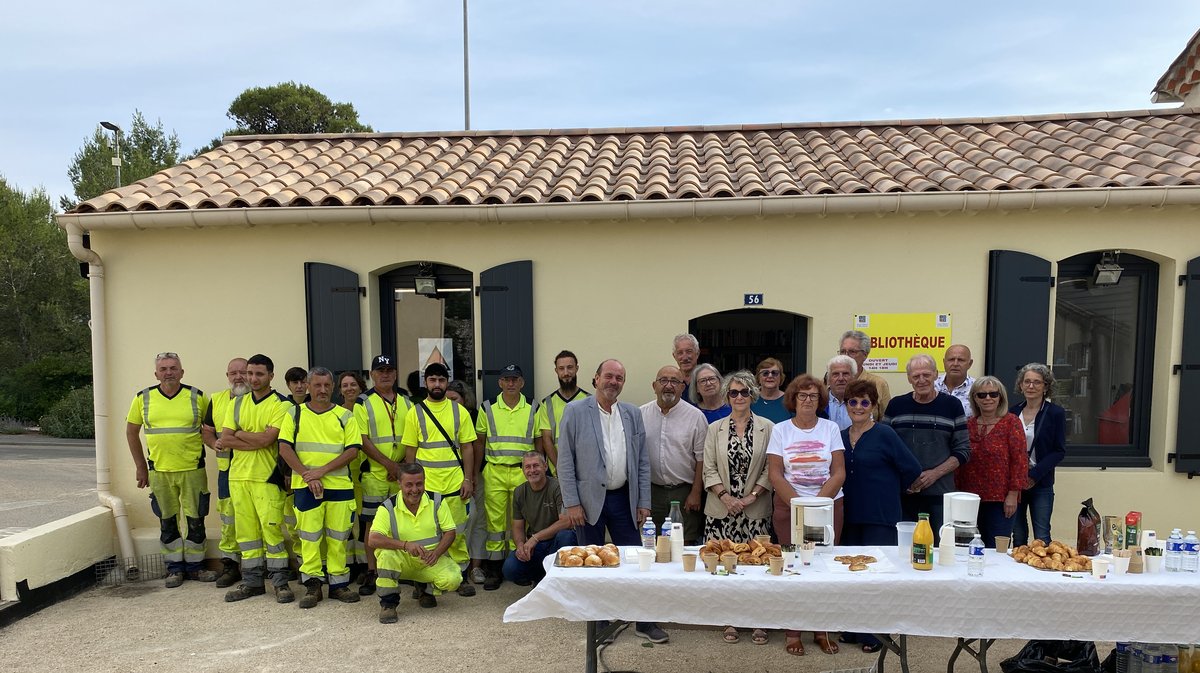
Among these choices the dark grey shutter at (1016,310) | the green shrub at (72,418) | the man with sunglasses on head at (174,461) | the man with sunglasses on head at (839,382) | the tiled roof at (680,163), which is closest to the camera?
the man with sunglasses on head at (839,382)

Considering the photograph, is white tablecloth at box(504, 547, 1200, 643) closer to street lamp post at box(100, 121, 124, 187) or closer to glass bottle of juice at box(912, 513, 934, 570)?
glass bottle of juice at box(912, 513, 934, 570)

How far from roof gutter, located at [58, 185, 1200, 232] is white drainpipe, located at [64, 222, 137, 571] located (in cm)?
31

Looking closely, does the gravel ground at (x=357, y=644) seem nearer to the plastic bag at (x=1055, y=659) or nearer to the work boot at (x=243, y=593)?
the work boot at (x=243, y=593)

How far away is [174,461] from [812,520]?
4655 millimetres

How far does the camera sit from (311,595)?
497 centimetres

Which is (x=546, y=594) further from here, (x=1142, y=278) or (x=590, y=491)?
(x=1142, y=278)

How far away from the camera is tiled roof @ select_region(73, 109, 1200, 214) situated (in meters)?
5.54

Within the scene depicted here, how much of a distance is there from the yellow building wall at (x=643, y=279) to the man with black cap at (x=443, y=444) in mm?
952

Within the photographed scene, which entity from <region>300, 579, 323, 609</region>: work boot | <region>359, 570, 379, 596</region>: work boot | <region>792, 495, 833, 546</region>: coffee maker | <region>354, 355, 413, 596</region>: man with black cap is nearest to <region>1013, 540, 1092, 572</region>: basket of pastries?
<region>792, 495, 833, 546</region>: coffee maker

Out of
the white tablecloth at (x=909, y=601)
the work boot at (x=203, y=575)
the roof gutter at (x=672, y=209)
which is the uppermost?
the roof gutter at (x=672, y=209)

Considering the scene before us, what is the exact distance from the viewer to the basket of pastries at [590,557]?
3613 millimetres

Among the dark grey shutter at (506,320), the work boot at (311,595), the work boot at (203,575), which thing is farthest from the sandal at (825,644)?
the work boot at (203,575)

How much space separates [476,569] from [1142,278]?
227 inches

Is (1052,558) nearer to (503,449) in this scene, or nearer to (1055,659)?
(1055,659)
